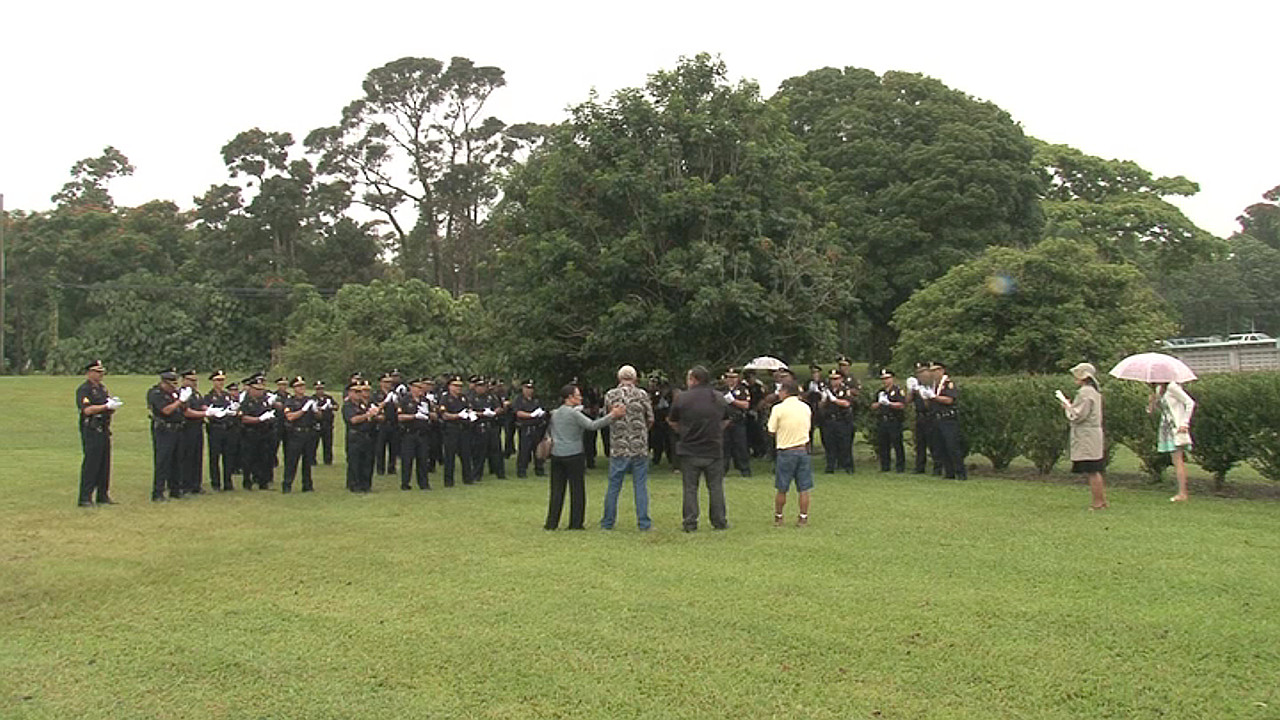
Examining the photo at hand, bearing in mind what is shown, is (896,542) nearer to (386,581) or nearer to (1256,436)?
(386,581)

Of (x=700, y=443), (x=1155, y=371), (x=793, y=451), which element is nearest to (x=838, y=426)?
(x=1155, y=371)

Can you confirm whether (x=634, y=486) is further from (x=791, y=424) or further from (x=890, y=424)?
(x=890, y=424)

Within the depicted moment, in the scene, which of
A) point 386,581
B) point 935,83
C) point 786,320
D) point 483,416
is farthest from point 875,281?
point 386,581

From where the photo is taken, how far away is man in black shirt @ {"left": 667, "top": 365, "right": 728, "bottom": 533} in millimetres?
10477

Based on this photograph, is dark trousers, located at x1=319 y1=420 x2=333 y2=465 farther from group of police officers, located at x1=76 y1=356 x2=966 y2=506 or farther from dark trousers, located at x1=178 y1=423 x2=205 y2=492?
dark trousers, located at x1=178 y1=423 x2=205 y2=492

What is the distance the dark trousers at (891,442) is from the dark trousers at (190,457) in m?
10.5

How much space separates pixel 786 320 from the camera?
17234 millimetres

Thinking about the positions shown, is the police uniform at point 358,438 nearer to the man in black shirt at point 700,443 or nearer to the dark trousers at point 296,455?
the dark trousers at point 296,455

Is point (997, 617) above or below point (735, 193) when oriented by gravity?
below

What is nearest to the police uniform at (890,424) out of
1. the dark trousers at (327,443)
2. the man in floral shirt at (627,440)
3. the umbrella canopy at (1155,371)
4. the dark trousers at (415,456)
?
the umbrella canopy at (1155,371)

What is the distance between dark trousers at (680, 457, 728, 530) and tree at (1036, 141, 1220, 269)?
26.0 metres

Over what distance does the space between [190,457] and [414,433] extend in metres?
3.12

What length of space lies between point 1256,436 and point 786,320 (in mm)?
7223

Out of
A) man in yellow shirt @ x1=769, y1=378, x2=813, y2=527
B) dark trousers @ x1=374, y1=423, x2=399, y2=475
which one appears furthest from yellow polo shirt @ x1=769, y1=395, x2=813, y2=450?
dark trousers @ x1=374, y1=423, x2=399, y2=475
